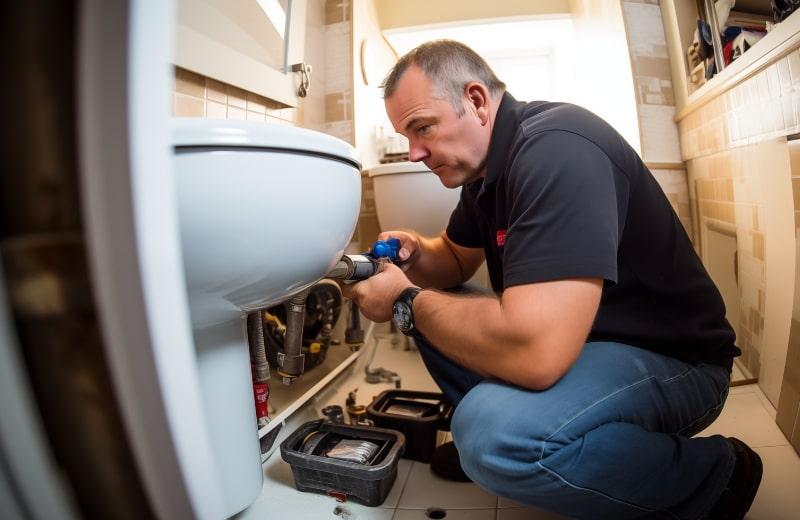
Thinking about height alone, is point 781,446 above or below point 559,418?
below

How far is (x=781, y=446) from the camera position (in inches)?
31.9

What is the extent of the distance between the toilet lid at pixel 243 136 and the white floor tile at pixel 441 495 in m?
0.60

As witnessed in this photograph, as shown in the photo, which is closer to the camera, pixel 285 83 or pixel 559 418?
pixel 559 418

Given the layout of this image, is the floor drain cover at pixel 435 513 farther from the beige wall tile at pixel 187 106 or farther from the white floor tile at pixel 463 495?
the beige wall tile at pixel 187 106

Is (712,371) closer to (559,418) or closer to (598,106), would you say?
(559,418)

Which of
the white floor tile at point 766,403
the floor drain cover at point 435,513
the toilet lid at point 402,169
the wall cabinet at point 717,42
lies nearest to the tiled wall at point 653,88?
the wall cabinet at point 717,42

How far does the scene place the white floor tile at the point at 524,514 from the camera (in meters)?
0.67

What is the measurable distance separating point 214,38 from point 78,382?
0.98m

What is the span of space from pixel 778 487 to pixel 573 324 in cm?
53

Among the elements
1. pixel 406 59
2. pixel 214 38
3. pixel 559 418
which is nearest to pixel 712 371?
pixel 559 418

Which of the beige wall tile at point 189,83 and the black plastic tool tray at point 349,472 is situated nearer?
the black plastic tool tray at point 349,472

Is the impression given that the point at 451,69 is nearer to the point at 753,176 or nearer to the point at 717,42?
the point at 753,176

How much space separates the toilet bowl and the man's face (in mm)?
541

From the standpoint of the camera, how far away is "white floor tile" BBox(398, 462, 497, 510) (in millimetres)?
722
